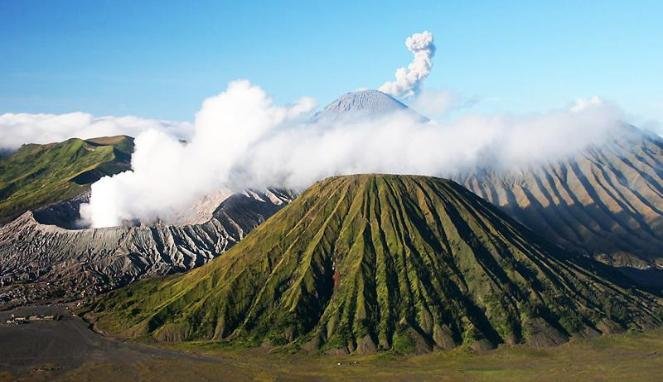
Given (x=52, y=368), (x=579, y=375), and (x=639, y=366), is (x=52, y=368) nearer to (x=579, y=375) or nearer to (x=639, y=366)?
(x=579, y=375)

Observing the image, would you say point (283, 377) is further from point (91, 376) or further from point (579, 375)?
point (579, 375)

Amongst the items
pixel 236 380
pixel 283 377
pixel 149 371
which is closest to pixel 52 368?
pixel 149 371

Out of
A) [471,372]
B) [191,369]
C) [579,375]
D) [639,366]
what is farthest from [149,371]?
[639,366]

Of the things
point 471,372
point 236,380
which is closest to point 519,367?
point 471,372

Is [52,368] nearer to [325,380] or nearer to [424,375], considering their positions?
[325,380]

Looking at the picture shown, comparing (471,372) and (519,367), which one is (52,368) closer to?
(471,372)
